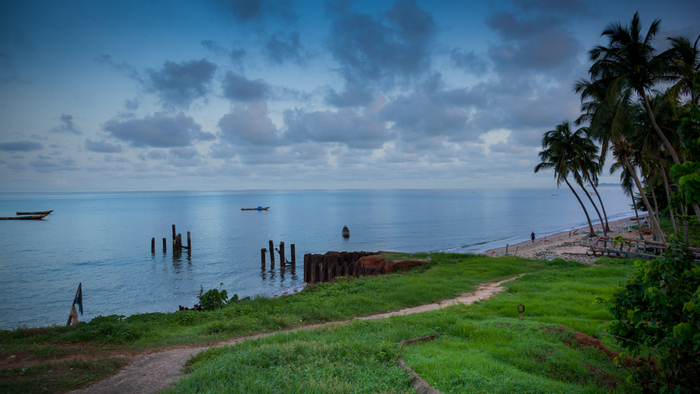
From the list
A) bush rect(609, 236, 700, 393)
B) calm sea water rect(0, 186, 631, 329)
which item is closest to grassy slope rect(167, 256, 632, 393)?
bush rect(609, 236, 700, 393)

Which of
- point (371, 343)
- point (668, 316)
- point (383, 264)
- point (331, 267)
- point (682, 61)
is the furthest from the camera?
point (331, 267)

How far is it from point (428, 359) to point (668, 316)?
3.85m

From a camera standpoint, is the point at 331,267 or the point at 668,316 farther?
the point at 331,267

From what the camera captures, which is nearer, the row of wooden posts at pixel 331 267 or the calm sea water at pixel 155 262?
the calm sea water at pixel 155 262

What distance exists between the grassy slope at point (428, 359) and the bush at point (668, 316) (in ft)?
4.31

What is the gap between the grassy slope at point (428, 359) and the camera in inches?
222

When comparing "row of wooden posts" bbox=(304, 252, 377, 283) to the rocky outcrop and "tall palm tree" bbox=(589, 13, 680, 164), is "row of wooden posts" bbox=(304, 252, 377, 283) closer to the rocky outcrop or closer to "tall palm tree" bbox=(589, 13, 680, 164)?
the rocky outcrop

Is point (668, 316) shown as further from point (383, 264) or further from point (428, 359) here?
point (383, 264)

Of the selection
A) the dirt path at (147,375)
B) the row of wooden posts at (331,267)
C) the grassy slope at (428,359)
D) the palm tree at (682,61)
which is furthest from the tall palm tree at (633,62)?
the dirt path at (147,375)

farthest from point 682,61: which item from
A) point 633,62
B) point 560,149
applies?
point 560,149

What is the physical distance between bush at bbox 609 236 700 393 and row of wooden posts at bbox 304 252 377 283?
20.3 meters

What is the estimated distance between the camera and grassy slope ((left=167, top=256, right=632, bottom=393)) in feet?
18.5

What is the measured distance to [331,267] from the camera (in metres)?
26.0

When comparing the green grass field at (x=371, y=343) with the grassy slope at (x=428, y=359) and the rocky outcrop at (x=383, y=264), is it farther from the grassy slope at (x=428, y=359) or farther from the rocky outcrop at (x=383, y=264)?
the rocky outcrop at (x=383, y=264)
